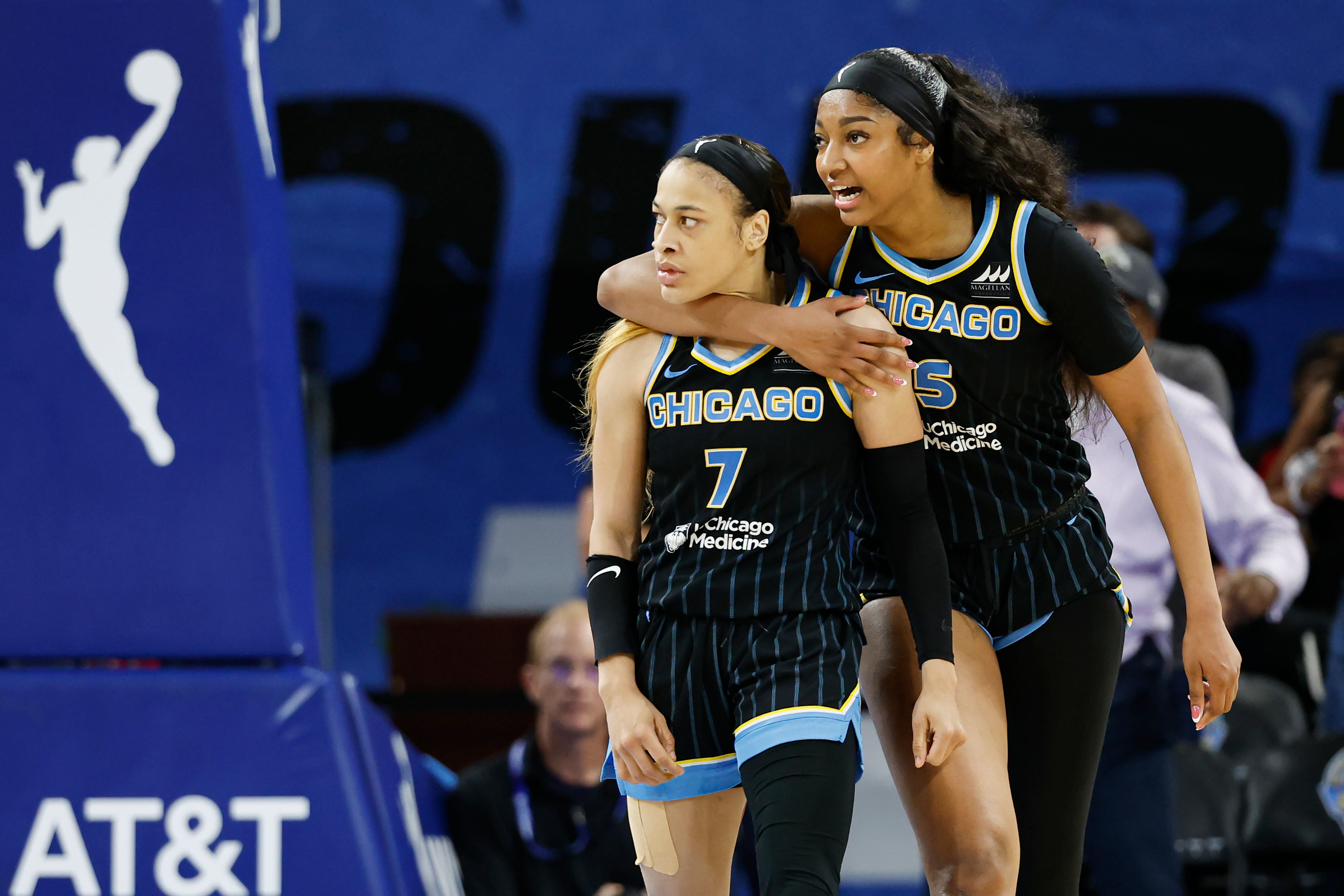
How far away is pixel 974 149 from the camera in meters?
2.44

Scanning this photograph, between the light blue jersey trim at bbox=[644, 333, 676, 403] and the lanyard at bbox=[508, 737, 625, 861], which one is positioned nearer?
the light blue jersey trim at bbox=[644, 333, 676, 403]

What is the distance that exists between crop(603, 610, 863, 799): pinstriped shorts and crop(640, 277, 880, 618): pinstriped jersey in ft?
0.10

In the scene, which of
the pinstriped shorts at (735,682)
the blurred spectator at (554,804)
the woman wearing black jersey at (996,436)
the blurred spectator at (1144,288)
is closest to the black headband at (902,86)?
the woman wearing black jersey at (996,436)

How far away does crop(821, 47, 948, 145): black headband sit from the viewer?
235cm

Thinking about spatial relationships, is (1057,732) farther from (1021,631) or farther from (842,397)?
(842,397)

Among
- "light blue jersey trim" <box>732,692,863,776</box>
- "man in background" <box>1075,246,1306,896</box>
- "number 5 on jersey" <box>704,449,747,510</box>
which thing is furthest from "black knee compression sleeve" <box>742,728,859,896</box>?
"man in background" <box>1075,246,1306,896</box>

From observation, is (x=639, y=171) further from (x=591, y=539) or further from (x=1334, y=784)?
(x=591, y=539)

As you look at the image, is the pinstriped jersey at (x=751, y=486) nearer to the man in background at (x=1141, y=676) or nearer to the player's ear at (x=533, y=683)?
the man in background at (x=1141, y=676)

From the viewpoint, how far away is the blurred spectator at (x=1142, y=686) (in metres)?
3.46

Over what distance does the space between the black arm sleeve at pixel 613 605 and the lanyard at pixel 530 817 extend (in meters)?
2.07

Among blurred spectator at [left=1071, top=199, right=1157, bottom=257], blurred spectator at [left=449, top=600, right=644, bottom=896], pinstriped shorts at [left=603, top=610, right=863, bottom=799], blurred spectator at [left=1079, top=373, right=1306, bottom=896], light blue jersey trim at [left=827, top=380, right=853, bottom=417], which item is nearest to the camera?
pinstriped shorts at [left=603, top=610, right=863, bottom=799]

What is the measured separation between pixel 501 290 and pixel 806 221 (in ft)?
14.0

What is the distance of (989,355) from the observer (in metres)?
2.41

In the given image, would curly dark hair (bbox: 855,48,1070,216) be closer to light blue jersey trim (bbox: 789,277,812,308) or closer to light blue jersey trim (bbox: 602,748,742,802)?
light blue jersey trim (bbox: 789,277,812,308)
